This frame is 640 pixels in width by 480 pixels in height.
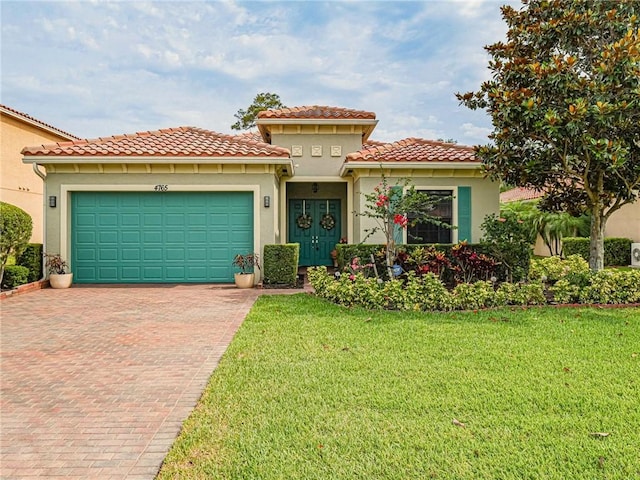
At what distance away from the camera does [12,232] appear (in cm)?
1050

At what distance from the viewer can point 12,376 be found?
5047mm

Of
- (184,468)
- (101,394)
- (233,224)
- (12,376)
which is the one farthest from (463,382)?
(233,224)

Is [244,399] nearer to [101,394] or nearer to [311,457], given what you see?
[311,457]

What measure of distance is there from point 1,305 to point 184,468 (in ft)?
28.5

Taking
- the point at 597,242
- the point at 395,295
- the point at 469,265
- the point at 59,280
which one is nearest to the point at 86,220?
the point at 59,280

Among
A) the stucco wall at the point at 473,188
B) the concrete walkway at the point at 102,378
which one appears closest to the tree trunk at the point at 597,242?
the stucco wall at the point at 473,188

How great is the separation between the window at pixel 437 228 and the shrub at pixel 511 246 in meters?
2.33

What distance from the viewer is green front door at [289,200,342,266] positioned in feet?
56.1

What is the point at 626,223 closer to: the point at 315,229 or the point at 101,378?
the point at 315,229

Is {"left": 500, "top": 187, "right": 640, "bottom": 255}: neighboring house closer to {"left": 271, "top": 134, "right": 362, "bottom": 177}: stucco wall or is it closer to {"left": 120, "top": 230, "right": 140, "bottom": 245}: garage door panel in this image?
{"left": 271, "top": 134, "right": 362, "bottom": 177}: stucco wall

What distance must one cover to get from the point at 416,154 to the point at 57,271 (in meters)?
10.8

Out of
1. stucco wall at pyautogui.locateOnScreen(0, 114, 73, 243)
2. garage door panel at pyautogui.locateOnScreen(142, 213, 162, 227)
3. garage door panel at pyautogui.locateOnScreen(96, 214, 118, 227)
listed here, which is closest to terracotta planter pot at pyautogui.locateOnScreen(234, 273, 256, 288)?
garage door panel at pyautogui.locateOnScreen(142, 213, 162, 227)

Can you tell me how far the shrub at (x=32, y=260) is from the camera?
452 inches

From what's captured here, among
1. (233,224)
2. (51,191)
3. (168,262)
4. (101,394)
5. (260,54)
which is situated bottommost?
(101,394)
